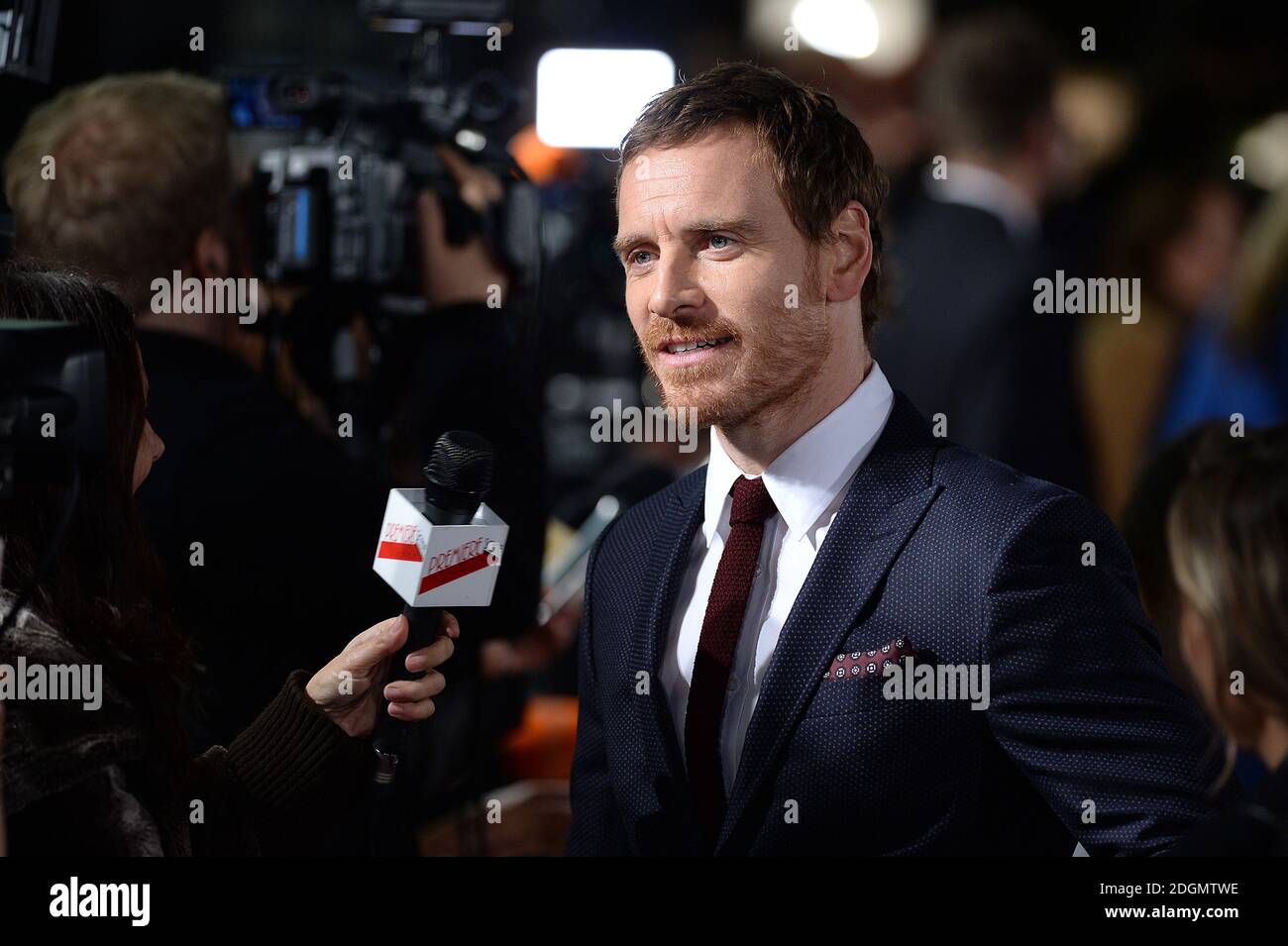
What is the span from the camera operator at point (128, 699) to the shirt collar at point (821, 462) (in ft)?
1.15

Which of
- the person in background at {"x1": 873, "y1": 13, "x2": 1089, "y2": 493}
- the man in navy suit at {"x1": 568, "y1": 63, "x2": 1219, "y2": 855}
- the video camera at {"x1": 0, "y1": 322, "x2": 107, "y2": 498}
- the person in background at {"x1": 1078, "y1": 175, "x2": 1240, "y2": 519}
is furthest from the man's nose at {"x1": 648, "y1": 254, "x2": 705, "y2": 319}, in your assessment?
the person in background at {"x1": 1078, "y1": 175, "x2": 1240, "y2": 519}

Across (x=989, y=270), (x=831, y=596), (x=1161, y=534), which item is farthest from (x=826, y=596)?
(x=989, y=270)

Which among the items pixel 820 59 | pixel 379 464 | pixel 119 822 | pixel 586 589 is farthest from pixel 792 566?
pixel 820 59

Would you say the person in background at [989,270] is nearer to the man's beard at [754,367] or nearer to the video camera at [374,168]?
the video camera at [374,168]

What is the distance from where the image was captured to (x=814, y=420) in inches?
58.1

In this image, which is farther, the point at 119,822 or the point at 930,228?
the point at 930,228

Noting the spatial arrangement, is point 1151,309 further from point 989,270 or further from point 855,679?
point 855,679

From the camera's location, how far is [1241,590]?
5.15 feet

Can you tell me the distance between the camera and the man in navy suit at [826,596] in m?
1.33

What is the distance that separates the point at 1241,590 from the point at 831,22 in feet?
6.81

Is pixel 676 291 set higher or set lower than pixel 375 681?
higher
